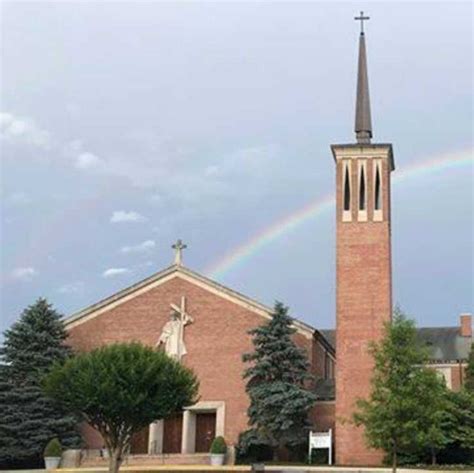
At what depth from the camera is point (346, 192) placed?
42.6 m

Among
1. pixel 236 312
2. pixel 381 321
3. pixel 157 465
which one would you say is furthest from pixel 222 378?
pixel 381 321

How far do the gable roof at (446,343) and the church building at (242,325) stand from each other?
44.7 feet

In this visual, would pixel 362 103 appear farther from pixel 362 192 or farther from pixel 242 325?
pixel 242 325

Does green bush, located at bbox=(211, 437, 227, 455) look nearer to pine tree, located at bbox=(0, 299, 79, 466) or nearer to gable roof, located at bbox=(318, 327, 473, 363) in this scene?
pine tree, located at bbox=(0, 299, 79, 466)

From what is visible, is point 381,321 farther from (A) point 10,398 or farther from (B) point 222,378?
(A) point 10,398

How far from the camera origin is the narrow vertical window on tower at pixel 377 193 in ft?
137

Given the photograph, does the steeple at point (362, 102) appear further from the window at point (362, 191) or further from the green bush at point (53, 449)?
the green bush at point (53, 449)

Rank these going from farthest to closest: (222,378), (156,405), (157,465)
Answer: (222,378), (157,465), (156,405)

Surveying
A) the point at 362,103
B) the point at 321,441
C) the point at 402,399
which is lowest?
the point at 321,441

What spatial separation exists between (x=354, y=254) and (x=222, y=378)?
31.5 ft

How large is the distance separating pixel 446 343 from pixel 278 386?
87.5 feet

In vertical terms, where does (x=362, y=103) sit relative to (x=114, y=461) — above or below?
above

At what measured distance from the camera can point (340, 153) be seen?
42.9 metres

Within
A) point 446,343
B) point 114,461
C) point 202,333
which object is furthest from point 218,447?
point 446,343
